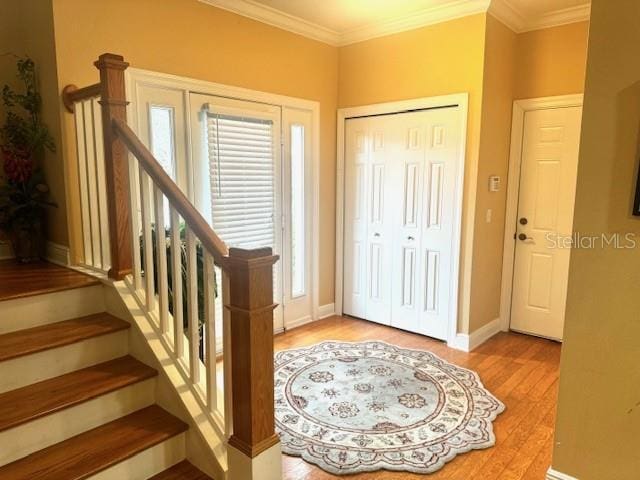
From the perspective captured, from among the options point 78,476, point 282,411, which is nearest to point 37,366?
point 78,476

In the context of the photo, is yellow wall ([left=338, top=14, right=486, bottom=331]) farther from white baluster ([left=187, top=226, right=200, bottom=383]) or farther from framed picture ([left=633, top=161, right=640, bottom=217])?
white baluster ([left=187, top=226, right=200, bottom=383])

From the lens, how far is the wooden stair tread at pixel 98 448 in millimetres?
1608

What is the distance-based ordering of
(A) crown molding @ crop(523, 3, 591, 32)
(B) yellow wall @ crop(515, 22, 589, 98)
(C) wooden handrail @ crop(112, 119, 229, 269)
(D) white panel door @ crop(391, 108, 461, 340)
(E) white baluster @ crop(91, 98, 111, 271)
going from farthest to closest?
(D) white panel door @ crop(391, 108, 461, 340)
(B) yellow wall @ crop(515, 22, 589, 98)
(A) crown molding @ crop(523, 3, 591, 32)
(E) white baluster @ crop(91, 98, 111, 271)
(C) wooden handrail @ crop(112, 119, 229, 269)

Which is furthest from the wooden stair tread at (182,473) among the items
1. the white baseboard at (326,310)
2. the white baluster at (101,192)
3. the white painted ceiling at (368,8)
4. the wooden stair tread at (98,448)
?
the white painted ceiling at (368,8)

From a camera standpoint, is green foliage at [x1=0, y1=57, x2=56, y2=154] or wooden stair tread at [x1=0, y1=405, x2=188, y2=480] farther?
green foliage at [x1=0, y1=57, x2=56, y2=154]

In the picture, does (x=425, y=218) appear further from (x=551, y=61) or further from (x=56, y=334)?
(x=56, y=334)

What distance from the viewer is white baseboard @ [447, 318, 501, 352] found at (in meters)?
3.81

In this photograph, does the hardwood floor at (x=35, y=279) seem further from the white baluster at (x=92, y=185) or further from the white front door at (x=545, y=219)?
the white front door at (x=545, y=219)

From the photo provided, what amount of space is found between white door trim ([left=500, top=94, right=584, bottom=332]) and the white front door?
0.14 feet

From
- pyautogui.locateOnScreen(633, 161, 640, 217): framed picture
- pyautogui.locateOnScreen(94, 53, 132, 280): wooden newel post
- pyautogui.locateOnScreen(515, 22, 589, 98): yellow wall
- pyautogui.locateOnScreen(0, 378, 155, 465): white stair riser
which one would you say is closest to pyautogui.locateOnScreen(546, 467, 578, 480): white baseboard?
pyautogui.locateOnScreen(633, 161, 640, 217): framed picture

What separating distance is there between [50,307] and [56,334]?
20 centimetres

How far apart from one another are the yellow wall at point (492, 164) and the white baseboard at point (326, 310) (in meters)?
1.48

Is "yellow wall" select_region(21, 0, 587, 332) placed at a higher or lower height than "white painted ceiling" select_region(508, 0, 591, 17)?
lower

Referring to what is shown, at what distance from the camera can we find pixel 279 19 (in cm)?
374
